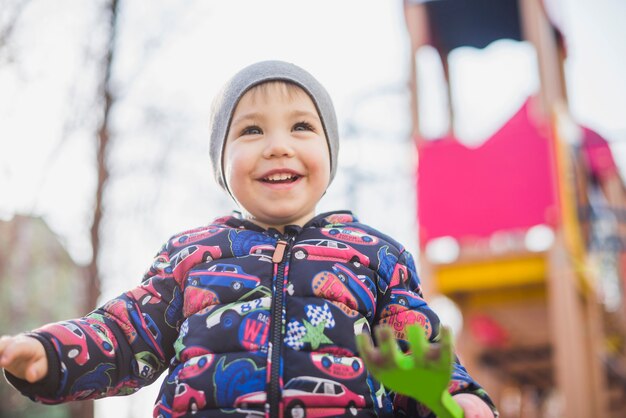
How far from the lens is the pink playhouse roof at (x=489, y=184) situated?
4789 mm

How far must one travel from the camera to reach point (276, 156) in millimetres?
1511

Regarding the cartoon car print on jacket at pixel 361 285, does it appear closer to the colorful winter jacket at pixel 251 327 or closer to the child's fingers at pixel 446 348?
the colorful winter jacket at pixel 251 327

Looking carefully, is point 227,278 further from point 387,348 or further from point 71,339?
point 387,348

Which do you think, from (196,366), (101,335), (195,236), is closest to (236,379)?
(196,366)

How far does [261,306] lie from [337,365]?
19cm

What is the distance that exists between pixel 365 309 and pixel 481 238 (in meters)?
3.66

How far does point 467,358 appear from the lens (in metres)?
5.41

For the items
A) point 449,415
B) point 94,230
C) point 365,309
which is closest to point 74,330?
point 365,309

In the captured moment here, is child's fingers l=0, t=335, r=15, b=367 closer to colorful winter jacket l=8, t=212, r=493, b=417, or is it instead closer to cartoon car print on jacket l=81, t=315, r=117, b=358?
colorful winter jacket l=8, t=212, r=493, b=417

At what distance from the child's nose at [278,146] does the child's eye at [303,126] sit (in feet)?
0.18

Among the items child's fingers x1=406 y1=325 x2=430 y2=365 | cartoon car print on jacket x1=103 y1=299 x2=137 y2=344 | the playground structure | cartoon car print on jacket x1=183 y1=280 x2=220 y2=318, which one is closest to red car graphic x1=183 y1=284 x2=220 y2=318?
cartoon car print on jacket x1=183 y1=280 x2=220 y2=318

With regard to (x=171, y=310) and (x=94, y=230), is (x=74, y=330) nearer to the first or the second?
(x=171, y=310)

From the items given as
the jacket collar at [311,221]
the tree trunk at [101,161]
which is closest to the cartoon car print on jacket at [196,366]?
the jacket collar at [311,221]

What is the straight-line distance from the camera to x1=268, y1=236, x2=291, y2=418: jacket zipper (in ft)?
4.03
